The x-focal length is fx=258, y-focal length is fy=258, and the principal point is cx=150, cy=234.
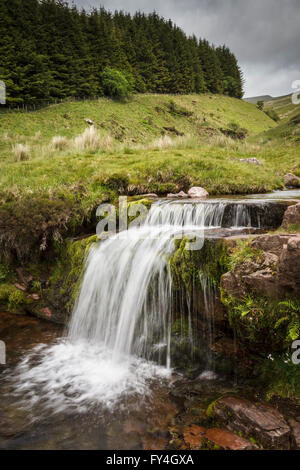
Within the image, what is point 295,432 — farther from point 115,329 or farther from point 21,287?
point 21,287

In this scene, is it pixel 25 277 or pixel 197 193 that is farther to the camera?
pixel 197 193

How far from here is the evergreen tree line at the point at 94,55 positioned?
2900 cm

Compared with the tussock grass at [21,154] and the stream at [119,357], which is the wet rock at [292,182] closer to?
→ the stream at [119,357]

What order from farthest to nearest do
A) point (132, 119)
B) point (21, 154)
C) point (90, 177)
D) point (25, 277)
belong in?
point (132, 119)
point (21, 154)
point (90, 177)
point (25, 277)

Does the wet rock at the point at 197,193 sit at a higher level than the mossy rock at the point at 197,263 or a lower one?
higher

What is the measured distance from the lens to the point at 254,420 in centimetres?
249

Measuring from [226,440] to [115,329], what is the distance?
2.38 m

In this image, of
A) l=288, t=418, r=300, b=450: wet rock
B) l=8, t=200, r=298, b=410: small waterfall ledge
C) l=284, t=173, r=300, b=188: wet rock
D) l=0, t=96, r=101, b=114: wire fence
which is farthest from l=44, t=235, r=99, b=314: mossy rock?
l=0, t=96, r=101, b=114: wire fence

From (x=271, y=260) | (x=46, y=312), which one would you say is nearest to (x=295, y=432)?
(x=271, y=260)

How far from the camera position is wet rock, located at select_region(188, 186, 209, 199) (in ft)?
24.1

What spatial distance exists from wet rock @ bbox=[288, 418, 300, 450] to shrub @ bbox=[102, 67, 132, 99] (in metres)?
43.0

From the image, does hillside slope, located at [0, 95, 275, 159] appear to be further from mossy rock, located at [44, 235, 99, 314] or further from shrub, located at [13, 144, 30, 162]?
mossy rock, located at [44, 235, 99, 314]

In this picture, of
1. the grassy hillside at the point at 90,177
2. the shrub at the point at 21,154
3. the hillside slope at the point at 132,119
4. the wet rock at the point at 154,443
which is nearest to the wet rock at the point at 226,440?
the wet rock at the point at 154,443

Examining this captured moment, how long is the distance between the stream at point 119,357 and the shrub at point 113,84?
128 ft
